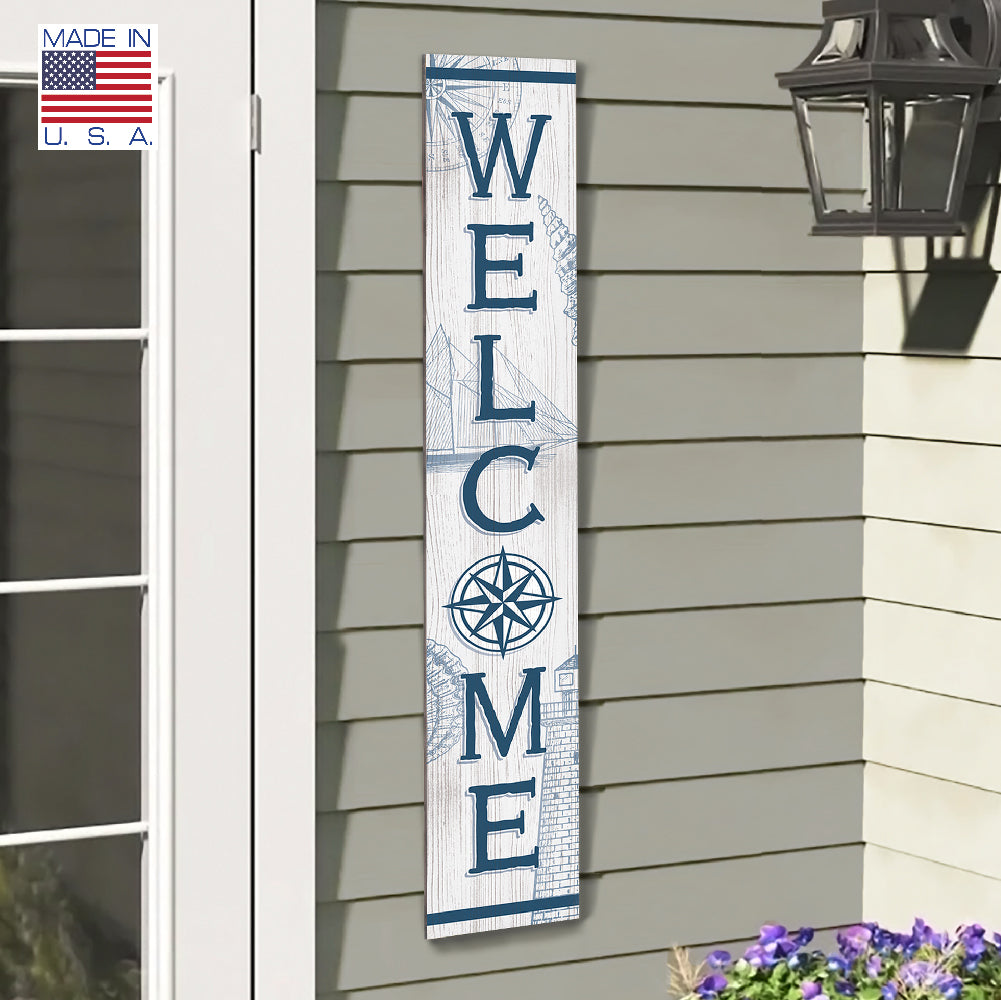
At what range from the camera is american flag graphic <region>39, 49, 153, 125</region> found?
2.54 m

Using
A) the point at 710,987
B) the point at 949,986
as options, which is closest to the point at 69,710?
the point at 710,987

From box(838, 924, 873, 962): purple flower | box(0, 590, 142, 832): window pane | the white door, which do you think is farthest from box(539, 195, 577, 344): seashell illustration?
box(838, 924, 873, 962): purple flower

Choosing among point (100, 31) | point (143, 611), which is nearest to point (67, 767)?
point (143, 611)

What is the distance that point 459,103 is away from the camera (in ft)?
9.12

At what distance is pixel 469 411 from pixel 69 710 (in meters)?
0.79

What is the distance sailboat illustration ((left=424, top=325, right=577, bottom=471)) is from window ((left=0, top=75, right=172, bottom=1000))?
434mm

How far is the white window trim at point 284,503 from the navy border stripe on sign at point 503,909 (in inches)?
8.7

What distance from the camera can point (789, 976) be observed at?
2230mm

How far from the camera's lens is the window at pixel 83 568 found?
2.54 metres

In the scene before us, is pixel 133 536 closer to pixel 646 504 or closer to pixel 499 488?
pixel 499 488

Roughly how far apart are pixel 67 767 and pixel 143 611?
0.86ft

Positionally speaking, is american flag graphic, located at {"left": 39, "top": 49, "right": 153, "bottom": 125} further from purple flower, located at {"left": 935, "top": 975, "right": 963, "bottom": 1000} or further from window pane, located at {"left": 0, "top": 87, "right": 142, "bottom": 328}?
purple flower, located at {"left": 935, "top": 975, "right": 963, "bottom": 1000}

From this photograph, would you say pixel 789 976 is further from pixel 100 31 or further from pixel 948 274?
pixel 100 31

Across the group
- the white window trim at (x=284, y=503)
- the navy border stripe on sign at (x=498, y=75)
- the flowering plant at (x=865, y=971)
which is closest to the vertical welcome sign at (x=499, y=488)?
the navy border stripe on sign at (x=498, y=75)
